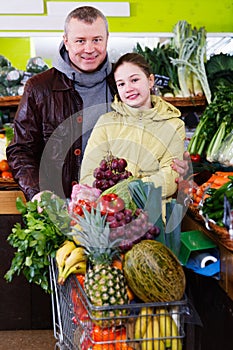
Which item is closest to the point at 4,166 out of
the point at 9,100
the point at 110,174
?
the point at 9,100

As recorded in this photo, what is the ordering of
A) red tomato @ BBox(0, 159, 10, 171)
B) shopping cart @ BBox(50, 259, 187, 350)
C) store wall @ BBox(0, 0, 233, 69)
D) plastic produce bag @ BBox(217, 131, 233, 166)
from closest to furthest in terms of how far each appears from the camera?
shopping cart @ BBox(50, 259, 187, 350)
plastic produce bag @ BBox(217, 131, 233, 166)
red tomato @ BBox(0, 159, 10, 171)
store wall @ BBox(0, 0, 233, 69)

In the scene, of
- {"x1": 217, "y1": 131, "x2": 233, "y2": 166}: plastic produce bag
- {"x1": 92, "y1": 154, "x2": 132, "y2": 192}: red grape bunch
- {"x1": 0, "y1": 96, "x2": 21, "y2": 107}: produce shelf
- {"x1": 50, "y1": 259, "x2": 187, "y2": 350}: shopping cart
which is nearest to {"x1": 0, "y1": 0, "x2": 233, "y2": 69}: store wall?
{"x1": 0, "y1": 96, "x2": 21, "y2": 107}: produce shelf

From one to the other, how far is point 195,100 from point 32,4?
6.79 ft

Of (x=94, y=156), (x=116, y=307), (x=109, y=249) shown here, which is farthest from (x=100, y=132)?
(x=116, y=307)

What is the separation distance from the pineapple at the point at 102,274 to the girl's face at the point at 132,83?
40.1 inches

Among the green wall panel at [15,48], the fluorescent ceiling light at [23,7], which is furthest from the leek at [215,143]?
the green wall panel at [15,48]

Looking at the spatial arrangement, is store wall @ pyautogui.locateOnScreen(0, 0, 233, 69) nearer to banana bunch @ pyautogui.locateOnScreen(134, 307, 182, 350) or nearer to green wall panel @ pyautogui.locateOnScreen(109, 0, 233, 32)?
green wall panel @ pyautogui.locateOnScreen(109, 0, 233, 32)

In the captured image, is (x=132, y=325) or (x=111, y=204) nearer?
(x=132, y=325)

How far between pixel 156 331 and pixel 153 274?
0.59 ft

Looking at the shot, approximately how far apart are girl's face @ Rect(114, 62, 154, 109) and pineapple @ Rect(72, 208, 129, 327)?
1018 millimetres

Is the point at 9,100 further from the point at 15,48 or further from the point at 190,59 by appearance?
the point at 15,48

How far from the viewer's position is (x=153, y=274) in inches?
78.0

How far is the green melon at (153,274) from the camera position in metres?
1.96

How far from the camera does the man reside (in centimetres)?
336
